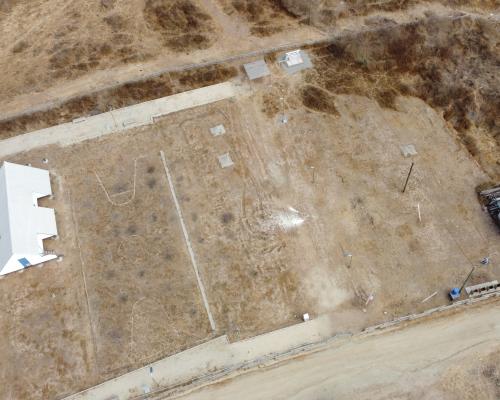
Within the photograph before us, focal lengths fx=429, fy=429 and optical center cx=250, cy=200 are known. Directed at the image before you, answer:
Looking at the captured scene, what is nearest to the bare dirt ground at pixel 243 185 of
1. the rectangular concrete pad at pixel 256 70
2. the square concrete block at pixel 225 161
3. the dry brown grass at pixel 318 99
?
the dry brown grass at pixel 318 99

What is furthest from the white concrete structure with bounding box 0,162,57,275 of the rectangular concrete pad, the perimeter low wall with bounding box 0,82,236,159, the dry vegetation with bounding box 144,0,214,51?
the rectangular concrete pad

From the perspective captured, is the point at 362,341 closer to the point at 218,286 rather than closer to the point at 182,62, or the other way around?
the point at 218,286


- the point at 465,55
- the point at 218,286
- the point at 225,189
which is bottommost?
the point at 218,286

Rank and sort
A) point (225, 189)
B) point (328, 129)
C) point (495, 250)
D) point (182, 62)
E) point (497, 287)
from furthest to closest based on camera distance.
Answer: point (182, 62) → point (328, 129) → point (225, 189) → point (495, 250) → point (497, 287)

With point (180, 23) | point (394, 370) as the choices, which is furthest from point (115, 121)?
point (394, 370)

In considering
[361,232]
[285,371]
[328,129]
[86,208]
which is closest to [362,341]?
[285,371]

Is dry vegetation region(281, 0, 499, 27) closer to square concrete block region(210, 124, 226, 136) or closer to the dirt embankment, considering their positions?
the dirt embankment
